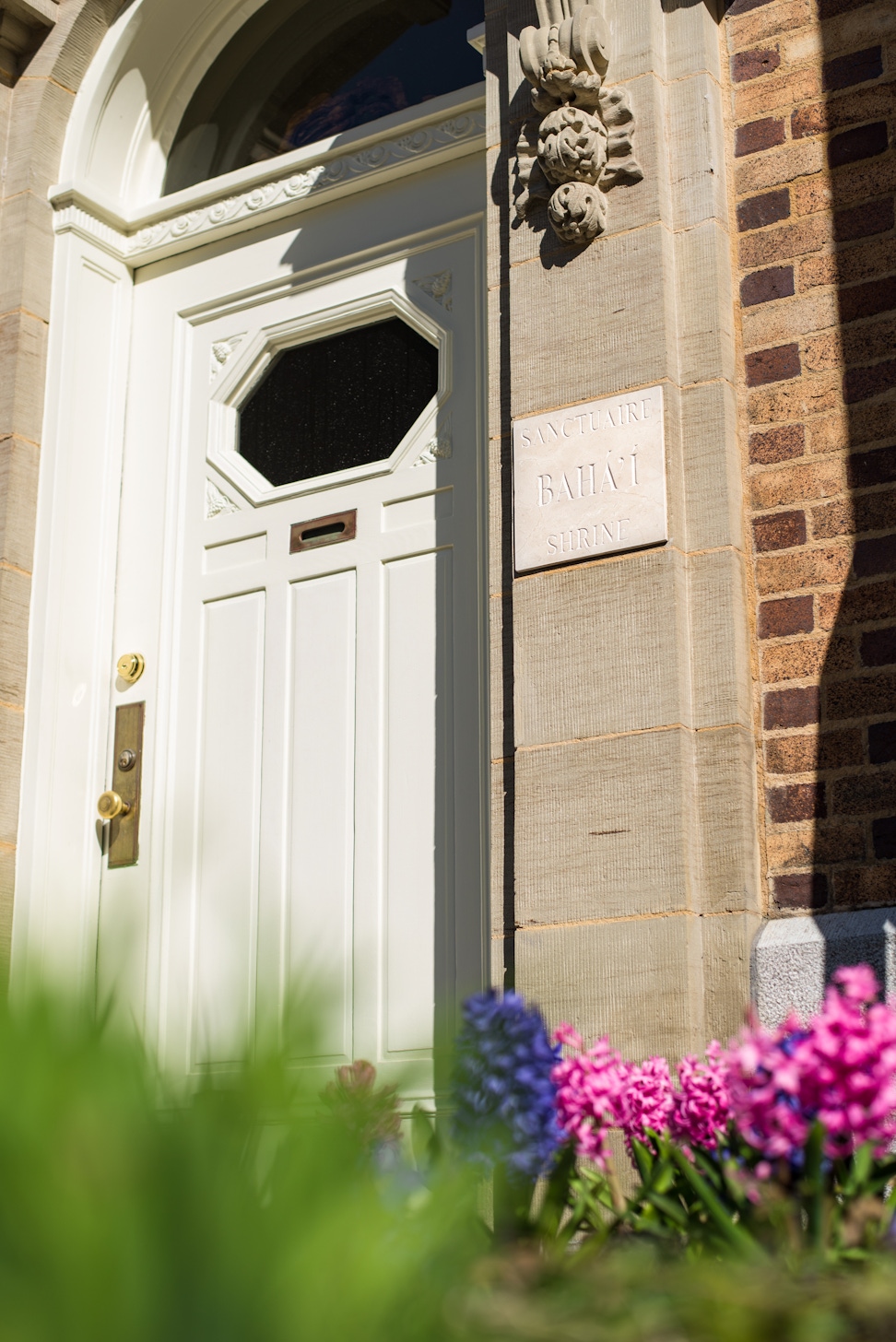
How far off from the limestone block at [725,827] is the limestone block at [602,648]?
0.36 ft

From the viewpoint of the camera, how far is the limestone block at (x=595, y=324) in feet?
11.5

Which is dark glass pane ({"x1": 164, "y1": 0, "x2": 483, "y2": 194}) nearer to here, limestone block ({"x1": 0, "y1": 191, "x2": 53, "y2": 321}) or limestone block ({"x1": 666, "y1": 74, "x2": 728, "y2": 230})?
limestone block ({"x1": 0, "y1": 191, "x2": 53, "y2": 321})

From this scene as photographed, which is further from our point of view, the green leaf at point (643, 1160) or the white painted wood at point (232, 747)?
the white painted wood at point (232, 747)

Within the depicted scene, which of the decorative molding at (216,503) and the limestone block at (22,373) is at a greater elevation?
the limestone block at (22,373)

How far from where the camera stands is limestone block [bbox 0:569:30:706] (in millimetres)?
4652

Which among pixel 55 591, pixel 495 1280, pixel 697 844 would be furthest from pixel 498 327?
pixel 495 1280

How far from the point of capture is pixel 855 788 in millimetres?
3223

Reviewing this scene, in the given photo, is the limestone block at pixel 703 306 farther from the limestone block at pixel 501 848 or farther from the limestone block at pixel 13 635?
the limestone block at pixel 13 635

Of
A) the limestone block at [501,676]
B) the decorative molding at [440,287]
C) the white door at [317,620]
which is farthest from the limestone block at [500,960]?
the decorative molding at [440,287]

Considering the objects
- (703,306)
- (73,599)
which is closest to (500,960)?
(703,306)

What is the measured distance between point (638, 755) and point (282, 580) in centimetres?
165

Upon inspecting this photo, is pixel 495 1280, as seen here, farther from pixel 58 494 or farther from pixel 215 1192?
pixel 58 494

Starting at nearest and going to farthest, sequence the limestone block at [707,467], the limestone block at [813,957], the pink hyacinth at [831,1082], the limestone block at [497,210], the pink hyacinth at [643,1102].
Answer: the pink hyacinth at [831,1082] → the pink hyacinth at [643,1102] → the limestone block at [813,957] → the limestone block at [707,467] → the limestone block at [497,210]

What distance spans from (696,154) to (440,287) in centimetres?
106
